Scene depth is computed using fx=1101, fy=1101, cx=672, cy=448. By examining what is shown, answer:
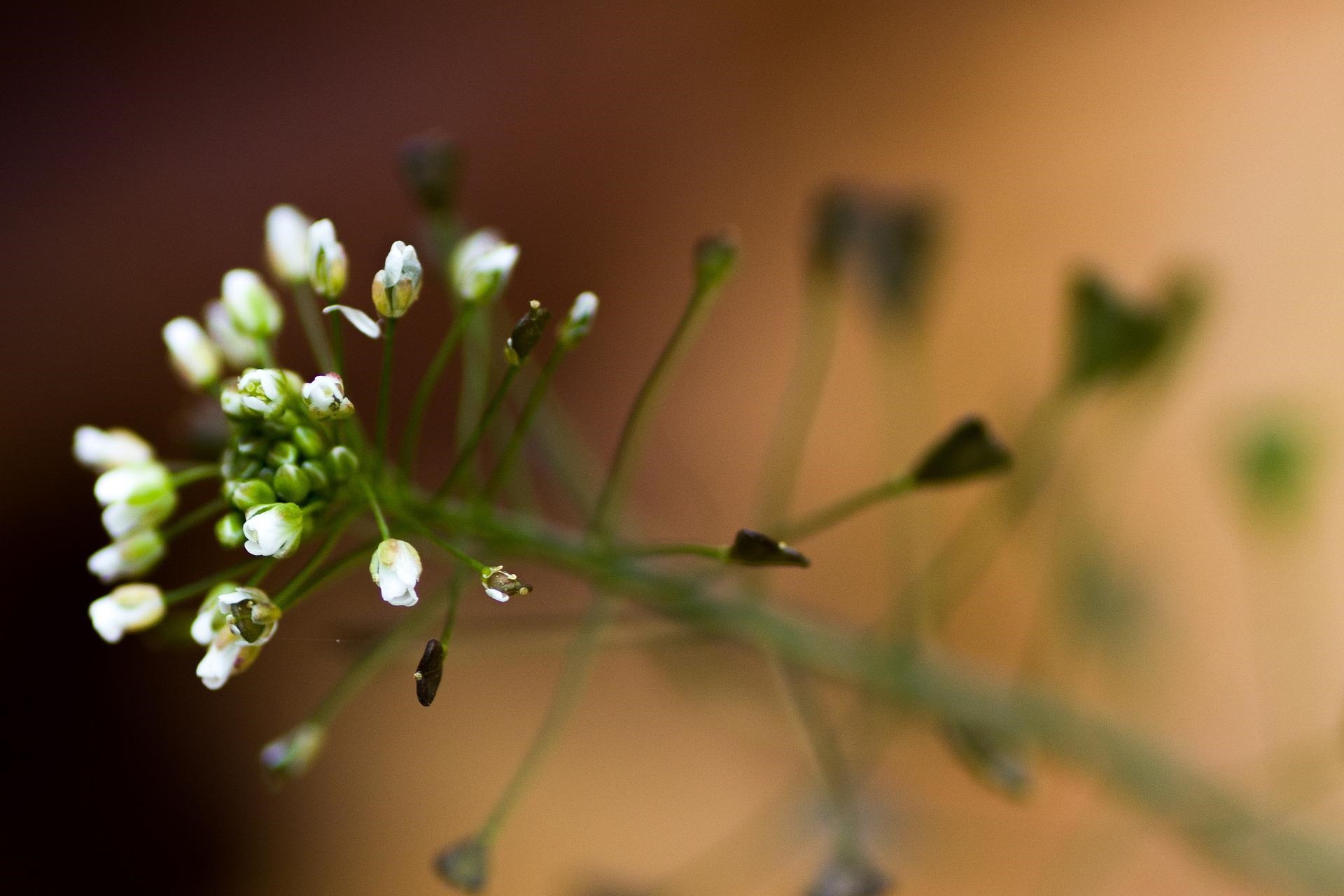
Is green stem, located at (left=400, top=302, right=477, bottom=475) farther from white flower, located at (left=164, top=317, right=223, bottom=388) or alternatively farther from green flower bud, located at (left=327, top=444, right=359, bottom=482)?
white flower, located at (left=164, top=317, right=223, bottom=388)

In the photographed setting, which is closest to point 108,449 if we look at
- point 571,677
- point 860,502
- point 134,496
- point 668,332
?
point 134,496

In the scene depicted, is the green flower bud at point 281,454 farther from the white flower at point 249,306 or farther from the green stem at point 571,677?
the green stem at point 571,677

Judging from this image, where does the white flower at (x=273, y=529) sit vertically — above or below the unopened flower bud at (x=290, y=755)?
above

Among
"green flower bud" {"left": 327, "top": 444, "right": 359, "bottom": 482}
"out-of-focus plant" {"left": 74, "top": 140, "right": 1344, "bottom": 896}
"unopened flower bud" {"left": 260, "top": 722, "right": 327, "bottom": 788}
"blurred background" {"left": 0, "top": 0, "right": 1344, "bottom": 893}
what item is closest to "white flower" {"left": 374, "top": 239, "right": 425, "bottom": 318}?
"out-of-focus plant" {"left": 74, "top": 140, "right": 1344, "bottom": 896}

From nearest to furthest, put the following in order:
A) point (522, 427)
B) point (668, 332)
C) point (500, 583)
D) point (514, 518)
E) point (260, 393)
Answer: point (500, 583) → point (260, 393) → point (522, 427) → point (514, 518) → point (668, 332)

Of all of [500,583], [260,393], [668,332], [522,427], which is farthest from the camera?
[668,332]

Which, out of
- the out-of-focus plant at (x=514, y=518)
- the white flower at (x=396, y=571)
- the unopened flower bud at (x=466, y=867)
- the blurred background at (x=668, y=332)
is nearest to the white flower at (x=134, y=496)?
the out-of-focus plant at (x=514, y=518)

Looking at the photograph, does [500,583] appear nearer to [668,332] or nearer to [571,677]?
[571,677]
